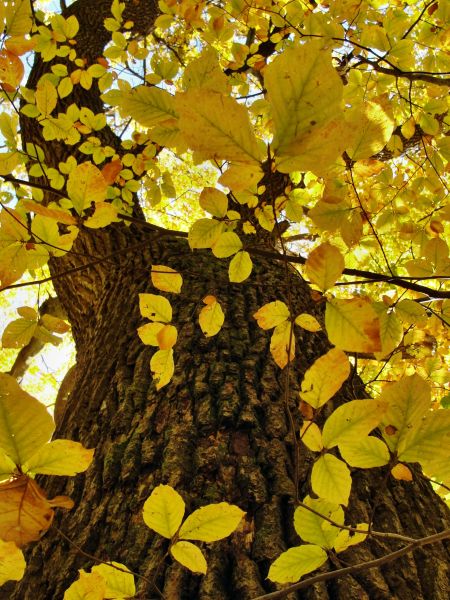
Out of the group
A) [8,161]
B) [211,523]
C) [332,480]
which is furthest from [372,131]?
[8,161]

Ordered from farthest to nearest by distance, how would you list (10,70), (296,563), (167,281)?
(10,70), (167,281), (296,563)

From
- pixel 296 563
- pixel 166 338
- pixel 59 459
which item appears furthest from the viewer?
pixel 166 338

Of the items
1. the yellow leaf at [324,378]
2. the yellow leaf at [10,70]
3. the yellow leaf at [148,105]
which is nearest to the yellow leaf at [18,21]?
the yellow leaf at [10,70]

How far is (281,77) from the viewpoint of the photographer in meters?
0.41

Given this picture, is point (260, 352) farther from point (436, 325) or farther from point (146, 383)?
point (436, 325)

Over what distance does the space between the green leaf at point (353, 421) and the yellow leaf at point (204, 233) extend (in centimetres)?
43

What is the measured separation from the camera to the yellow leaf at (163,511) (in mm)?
606

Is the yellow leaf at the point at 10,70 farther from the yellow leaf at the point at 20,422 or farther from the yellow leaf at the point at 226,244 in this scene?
the yellow leaf at the point at 20,422

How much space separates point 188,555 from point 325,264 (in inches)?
18.8

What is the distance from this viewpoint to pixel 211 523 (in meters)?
0.61

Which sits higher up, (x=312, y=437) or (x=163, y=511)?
(x=312, y=437)

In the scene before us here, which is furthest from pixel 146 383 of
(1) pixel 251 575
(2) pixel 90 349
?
(1) pixel 251 575

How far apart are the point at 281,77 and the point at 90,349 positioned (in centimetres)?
173

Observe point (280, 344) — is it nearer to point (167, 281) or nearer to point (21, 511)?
point (167, 281)
